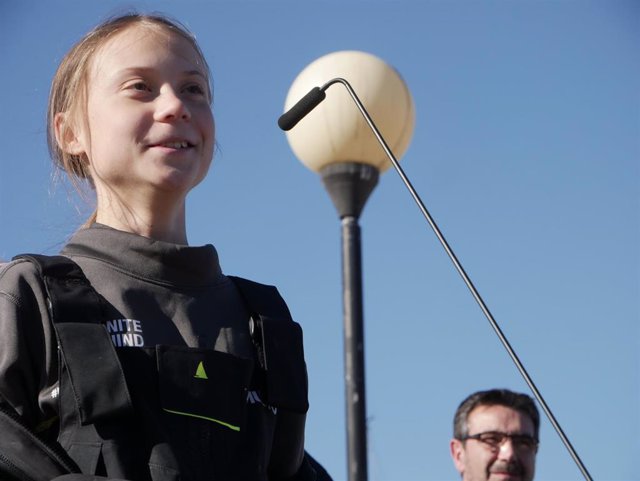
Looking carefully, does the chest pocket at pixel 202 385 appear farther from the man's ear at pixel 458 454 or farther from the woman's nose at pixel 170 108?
the man's ear at pixel 458 454

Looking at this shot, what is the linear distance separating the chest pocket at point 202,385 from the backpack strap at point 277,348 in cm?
13

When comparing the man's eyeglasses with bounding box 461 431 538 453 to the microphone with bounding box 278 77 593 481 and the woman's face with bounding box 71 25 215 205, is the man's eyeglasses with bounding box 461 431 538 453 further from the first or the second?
the woman's face with bounding box 71 25 215 205

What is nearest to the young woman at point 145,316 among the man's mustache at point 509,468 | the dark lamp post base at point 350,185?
the man's mustache at point 509,468

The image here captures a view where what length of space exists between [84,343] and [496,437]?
4572 millimetres

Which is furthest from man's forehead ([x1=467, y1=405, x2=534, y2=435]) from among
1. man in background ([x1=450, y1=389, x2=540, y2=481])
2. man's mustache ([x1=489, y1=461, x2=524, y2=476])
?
man's mustache ([x1=489, y1=461, x2=524, y2=476])

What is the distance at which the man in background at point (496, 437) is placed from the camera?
6.68m

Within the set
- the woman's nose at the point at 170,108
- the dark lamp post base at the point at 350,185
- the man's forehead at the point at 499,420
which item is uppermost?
the dark lamp post base at the point at 350,185

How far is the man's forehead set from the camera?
679cm

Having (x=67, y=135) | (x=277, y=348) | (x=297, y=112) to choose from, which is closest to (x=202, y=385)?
(x=277, y=348)

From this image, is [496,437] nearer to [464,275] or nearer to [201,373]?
[464,275]

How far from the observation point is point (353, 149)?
8281 millimetres

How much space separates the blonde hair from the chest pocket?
0.53 m

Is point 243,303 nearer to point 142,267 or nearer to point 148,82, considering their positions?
point 142,267

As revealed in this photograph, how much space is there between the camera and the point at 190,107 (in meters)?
2.86
